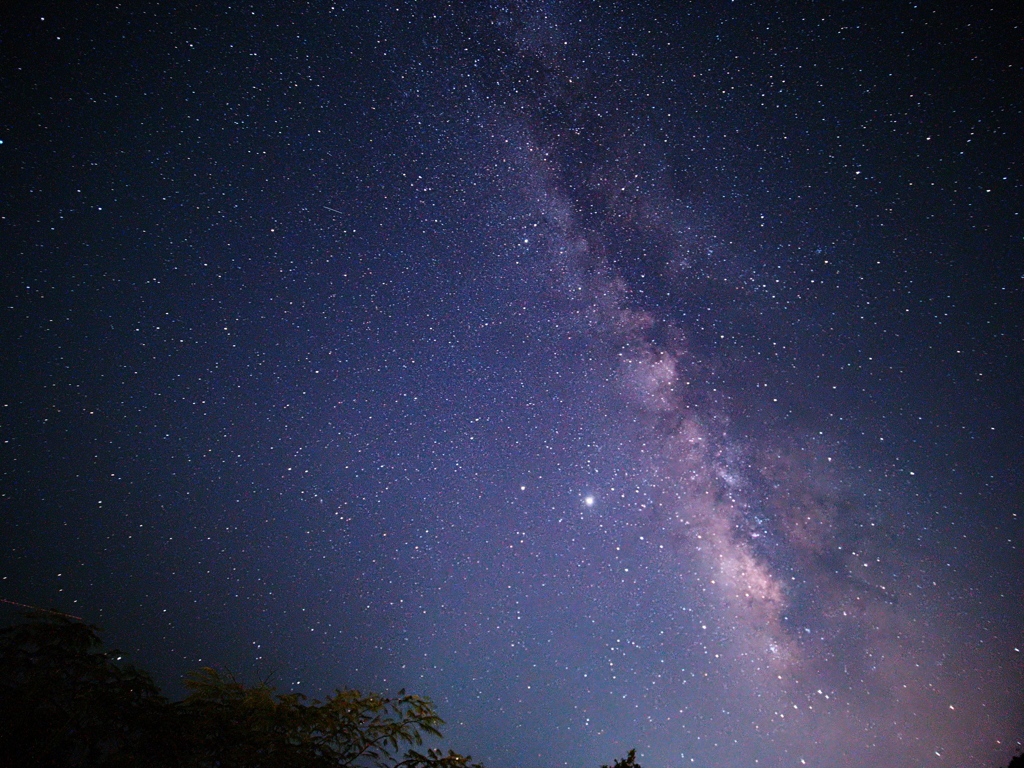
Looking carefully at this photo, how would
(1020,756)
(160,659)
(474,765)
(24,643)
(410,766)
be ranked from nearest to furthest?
1. (24,643)
2. (410,766)
3. (474,765)
4. (1020,756)
5. (160,659)

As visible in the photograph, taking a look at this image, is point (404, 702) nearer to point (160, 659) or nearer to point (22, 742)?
point (22, 742)

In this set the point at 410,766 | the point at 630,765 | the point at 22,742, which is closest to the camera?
the point at 22,742

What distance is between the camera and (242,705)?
2357 mm

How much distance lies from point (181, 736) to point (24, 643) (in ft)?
2.81

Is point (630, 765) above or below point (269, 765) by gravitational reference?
above

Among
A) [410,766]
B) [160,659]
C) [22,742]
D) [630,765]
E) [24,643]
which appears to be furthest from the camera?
[160,659]

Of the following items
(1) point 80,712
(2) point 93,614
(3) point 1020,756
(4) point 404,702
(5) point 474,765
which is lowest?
(2) point 93,614

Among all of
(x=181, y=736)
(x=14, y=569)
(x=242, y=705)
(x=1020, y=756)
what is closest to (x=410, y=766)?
(x=242, y=705)

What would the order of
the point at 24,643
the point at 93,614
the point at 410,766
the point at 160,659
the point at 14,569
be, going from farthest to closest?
1. the point at 160,659
2. the point at 93,614
3. the point at 14,569
4. the point at 410,766
5. the point at 24,643

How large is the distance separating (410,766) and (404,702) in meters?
0.33

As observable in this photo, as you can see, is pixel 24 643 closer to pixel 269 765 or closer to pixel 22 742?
pixel 22 742

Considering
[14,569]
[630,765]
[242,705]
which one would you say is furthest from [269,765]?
[14,569]

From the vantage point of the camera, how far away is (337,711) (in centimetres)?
246

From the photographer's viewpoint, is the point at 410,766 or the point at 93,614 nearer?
the point at 410,766
